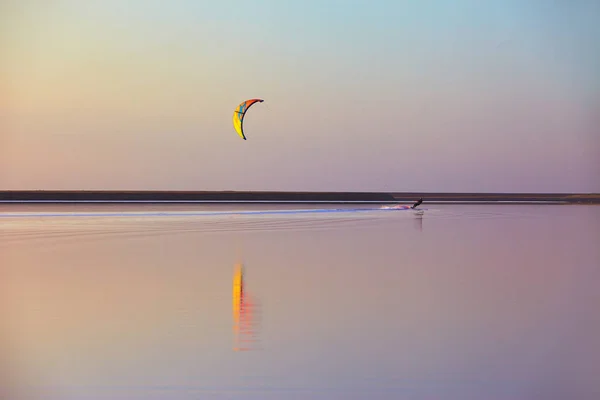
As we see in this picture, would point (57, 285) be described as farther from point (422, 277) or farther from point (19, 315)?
point (422, 277)

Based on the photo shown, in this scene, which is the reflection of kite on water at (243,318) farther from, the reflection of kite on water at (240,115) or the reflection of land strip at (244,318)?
the reflection of kite on water at (240,115)

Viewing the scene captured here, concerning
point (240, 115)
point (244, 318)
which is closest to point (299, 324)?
point (244, 318)

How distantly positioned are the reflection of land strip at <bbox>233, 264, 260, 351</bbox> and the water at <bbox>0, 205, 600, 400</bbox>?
31 millimetres

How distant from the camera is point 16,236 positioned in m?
18.2

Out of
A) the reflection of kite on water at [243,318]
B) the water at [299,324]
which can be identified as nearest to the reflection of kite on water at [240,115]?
the water at [299,324]

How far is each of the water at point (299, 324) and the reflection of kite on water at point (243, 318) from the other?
3cm

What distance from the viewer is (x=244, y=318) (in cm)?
780

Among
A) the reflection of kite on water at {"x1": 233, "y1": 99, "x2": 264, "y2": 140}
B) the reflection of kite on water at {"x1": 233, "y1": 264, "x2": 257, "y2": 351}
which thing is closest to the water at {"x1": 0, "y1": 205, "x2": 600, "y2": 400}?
the reflection of kite on water at {"x1": 233, "y1": 264, "x2": 257, "y2": 351}

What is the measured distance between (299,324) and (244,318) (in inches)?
23.8

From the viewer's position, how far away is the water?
5453 mm

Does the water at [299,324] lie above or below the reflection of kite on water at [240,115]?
below

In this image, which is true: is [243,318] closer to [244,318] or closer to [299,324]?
[244,318]

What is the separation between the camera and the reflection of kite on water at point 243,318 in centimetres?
671

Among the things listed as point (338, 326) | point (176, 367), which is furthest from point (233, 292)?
point (176, 367)
